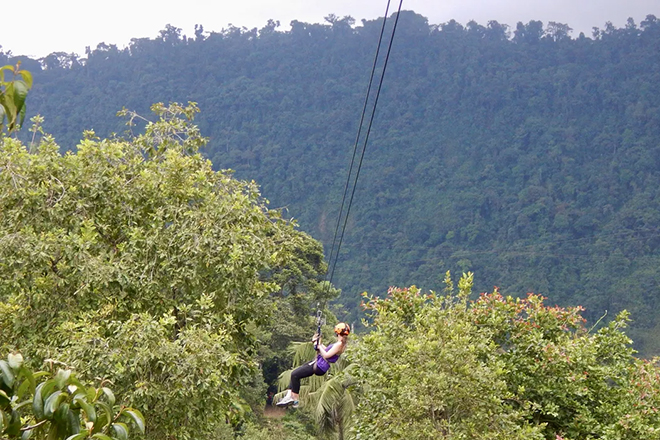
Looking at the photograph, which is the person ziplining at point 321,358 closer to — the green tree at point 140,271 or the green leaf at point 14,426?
the green tree at point 140,271

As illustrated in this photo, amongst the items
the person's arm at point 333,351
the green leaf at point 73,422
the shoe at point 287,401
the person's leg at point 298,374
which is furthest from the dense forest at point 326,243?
the shoe at point 287,401

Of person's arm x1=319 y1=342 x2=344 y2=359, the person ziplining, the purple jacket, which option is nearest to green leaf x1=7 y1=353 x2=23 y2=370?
the person ziplining

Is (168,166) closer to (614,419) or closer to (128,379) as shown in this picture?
(128,379)

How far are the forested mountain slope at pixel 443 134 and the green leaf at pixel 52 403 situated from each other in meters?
48.6

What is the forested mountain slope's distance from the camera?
59.7 m

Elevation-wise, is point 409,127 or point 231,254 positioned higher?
point 231,254

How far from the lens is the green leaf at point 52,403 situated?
1.54 meters

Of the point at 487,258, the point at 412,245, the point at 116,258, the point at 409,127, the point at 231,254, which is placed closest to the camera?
the point at 231,254

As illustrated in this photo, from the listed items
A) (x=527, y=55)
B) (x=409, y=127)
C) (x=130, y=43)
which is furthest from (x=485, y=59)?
(x=130, y=43)

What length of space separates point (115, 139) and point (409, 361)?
406 cm

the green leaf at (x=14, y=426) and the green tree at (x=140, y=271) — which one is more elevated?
the green leaf at (x=14, y=426)

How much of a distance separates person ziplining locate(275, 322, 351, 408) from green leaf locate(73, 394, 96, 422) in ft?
13.7

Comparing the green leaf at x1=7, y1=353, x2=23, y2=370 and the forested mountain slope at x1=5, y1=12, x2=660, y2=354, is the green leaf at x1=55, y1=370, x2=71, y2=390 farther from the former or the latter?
the forested mountain slope at x1=5, y1=12, x2=660, y2=354

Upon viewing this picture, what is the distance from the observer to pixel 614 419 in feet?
24.5
